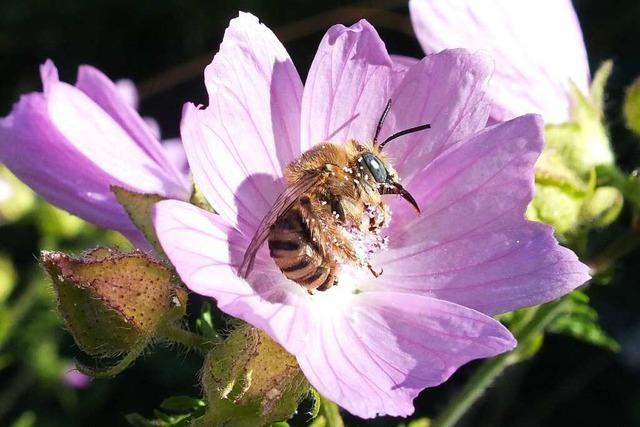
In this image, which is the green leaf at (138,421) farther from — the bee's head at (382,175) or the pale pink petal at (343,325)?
the bee's head at (382,175)

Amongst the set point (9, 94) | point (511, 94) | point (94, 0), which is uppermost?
point (511, 94)

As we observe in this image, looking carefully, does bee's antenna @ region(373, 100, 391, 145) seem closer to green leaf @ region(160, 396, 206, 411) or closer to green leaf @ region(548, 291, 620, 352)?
green leaf @ region(160, 396, 206, 411)

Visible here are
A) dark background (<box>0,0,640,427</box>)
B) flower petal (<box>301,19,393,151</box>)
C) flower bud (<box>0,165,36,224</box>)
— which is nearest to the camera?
flower petal (<box>301,19,393,151</box>)

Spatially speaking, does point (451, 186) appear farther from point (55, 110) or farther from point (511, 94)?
point (55, 110)

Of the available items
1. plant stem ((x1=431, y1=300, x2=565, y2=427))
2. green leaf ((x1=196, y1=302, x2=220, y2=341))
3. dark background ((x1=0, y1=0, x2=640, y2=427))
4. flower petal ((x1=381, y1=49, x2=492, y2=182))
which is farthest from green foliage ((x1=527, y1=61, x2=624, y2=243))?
dark background ((x1=0, y1=0, x2=640, y2=427))

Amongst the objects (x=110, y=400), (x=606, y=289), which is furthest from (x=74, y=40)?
(x=606, y=289)

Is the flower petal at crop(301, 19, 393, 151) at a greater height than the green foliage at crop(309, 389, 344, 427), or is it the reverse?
the flower petal at crop(301, 19, 393, 151)

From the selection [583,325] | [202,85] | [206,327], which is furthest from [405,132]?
[202,85]
